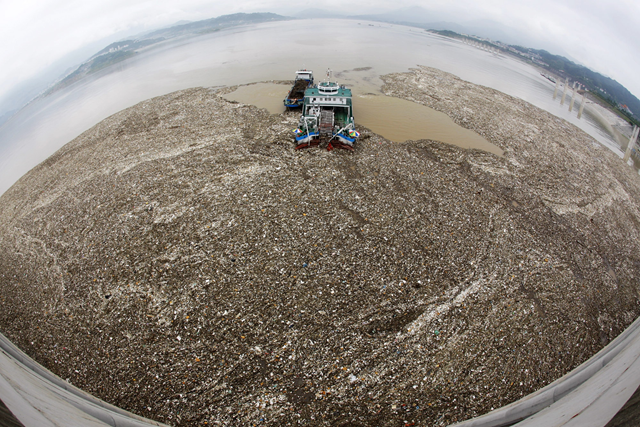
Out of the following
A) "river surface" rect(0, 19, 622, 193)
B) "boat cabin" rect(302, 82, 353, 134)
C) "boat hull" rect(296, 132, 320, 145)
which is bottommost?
"river surface" rect(0, 19, 622, 193)

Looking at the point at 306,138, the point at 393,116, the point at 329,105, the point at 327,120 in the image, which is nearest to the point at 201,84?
the point at 329,105

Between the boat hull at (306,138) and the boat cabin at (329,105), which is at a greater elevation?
the boat cabin at (329,105)

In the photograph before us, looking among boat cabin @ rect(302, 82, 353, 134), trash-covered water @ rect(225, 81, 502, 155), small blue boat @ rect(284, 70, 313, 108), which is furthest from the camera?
small blue boat @ rect(284, 70, 313, 108)

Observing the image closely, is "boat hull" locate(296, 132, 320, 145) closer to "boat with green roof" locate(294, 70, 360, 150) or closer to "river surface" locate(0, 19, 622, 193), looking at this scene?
"boat with green roof" locate(294, 70, 360, 150)

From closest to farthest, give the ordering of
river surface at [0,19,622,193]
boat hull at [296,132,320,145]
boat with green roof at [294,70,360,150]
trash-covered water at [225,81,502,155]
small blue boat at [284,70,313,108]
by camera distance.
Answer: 1. boat hull at [296,132,320,145]
2. boat with green roof at [294,70,360,150]
3. trash-covered water at [225,81,502,155]
4. small blue boat at [284,70,313,108]
5. river surface at [0,19,622,193]

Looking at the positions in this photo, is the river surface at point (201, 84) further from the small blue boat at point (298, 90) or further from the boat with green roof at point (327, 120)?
the boat with green roof at point (327, 120)

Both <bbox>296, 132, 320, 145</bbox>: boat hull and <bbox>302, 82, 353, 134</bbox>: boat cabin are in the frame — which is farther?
<bbox>302, 82, 353, 134</bbox>: boat cabin

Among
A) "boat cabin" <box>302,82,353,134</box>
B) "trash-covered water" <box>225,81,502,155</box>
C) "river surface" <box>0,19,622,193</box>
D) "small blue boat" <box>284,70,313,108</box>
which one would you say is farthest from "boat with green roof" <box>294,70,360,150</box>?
"river surface" <box>0,19,622,193</box>

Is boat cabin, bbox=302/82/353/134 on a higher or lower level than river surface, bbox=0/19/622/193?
higher

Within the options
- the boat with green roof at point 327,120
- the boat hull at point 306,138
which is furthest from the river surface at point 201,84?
the boat hull at point 306,138

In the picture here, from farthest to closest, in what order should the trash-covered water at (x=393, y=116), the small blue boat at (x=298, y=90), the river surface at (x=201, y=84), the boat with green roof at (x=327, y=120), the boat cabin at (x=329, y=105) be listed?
1. the river surface at (x=201, y=84)
2. the small blue boat at (x=298, y=90)
3. the trash-covered water at (x=393, y=116)
4. the boat cabin at (x=329, y=105)
5. the boat with green roof at (x=327, y=120)

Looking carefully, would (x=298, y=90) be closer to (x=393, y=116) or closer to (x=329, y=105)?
(x=329, y=105)
